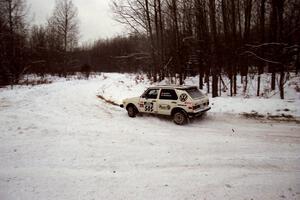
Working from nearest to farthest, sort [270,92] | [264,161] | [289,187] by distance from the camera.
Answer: [289,187] → [264,161] → [270,92]

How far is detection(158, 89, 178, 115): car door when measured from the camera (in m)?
10.00

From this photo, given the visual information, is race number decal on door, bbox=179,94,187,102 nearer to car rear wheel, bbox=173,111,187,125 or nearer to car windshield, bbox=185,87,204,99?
car windshield, bbox=185,87,204,99

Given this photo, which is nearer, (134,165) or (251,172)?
(251,172)

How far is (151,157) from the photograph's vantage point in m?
6.49

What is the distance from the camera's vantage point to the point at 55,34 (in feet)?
142

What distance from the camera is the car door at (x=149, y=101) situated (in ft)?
34.9

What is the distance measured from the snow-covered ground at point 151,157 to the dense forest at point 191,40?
5.56 meters

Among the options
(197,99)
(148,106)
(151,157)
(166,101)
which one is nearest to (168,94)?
(166,101)

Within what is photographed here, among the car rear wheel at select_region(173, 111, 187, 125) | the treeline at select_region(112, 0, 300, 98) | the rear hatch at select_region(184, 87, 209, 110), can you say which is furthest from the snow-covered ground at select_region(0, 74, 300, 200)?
the treeline at select_region(112, 0, 300, 98)

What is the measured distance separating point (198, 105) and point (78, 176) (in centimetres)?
600

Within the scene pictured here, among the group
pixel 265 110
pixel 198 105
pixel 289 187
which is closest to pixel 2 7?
pixel 198 105

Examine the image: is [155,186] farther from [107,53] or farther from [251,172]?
[107,53]

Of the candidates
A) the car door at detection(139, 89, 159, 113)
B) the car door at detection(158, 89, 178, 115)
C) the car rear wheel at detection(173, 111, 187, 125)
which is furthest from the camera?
the car door at detection(139, 89, 159, 113)

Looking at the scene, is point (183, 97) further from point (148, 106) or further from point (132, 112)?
point (132, 112)
